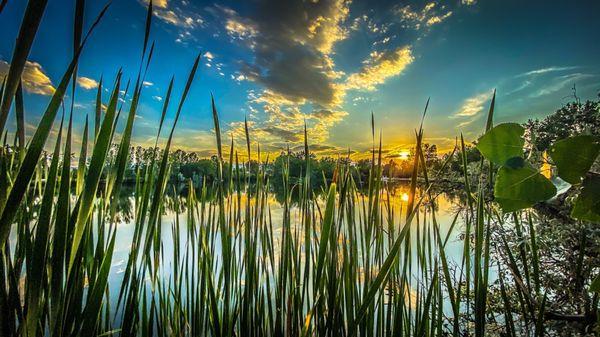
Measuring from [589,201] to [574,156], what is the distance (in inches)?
1.5

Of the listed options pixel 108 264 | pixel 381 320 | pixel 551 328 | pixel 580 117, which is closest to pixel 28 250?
pixel 108 264

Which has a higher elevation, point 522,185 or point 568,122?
point 568,122

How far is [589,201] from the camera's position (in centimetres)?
22

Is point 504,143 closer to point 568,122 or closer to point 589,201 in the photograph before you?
point 589,201

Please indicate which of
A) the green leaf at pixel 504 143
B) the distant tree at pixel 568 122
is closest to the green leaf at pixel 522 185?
the green leaf at pixel 504 143

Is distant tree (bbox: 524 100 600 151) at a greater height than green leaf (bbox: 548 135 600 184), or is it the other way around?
distant tree (bbox: 524 100 600 151)

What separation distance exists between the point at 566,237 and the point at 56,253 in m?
1.74

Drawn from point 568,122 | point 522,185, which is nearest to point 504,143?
point 522,185

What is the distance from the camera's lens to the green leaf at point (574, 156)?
0.21 meters

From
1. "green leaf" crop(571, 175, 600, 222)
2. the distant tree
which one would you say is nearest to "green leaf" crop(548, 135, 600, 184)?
"green leaf" crop(571, 175, 600, 222)

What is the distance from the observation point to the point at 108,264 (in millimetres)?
408

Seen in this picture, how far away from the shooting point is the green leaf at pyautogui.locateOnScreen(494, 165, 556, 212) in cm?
23

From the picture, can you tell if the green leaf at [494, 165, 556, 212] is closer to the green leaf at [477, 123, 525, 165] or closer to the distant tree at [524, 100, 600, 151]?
the green leaf at [477, 123, 525, 165]

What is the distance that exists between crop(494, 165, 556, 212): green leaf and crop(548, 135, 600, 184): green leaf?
15 mm
